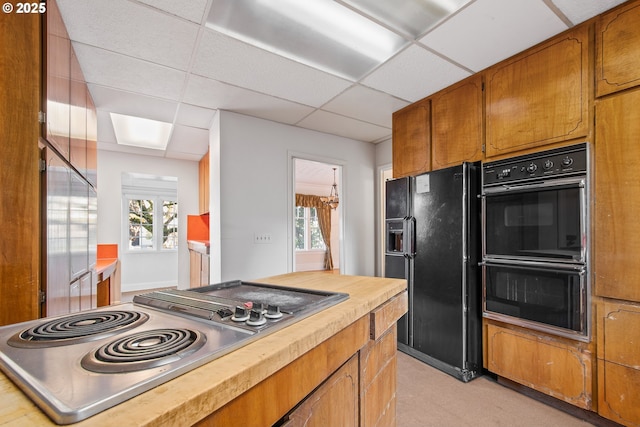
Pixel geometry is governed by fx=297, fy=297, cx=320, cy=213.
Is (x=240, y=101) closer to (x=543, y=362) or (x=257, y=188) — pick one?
(x=257, y=188)

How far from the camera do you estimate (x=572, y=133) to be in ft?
6.16

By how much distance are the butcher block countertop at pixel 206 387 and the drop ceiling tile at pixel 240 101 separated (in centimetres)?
246

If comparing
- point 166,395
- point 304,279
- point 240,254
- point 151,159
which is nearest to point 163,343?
point 166,395

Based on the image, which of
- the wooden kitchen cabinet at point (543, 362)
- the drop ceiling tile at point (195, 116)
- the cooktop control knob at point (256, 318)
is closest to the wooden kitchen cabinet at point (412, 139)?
the wooden kitchen cabinet at point (543, 362)

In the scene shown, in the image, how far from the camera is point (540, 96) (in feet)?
6.72

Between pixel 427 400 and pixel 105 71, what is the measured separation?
3.49 metres

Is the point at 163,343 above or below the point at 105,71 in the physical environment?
below

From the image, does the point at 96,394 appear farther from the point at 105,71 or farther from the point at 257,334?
the point at 105,71

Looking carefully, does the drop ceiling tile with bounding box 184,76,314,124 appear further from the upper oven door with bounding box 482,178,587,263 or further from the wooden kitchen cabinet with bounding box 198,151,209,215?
the upper oven door with bounding box 482,178,587,263

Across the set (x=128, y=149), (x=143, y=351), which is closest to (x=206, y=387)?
(x=143, y=351)

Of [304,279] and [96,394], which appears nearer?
[96,394]

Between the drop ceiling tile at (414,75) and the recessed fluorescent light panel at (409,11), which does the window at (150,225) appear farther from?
the recessed fluorescent light panel at (409,11)

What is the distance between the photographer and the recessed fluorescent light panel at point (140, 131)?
370 cm

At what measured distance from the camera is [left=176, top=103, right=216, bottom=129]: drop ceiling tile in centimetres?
315
